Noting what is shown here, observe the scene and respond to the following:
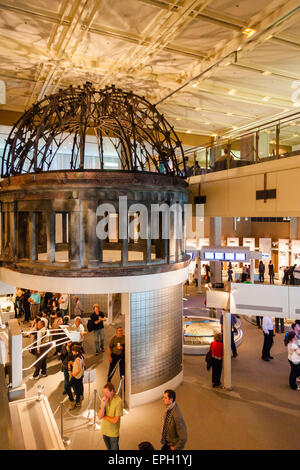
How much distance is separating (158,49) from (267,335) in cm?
1156

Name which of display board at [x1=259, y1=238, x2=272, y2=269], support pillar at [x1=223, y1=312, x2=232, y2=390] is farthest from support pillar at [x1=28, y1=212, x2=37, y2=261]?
display board at [x1=259, y1=238, x2=272, y2=269]

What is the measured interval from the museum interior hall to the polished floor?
0.05 m

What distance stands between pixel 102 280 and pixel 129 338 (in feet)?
5.90

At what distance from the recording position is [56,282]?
8195 millimetres

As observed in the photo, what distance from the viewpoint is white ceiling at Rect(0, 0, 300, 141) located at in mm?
11164

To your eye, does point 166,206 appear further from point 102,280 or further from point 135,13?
point 135,13

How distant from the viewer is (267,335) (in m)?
11.2

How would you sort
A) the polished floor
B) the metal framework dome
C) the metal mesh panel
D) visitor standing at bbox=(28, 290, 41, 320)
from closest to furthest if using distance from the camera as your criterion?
1. the polished floor
2. the metal framework dome
3. the metal mesh panel
4. visitor standing at bbox=(28, 290, 41, 320)

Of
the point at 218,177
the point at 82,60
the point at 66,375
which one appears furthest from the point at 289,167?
the point at 82,60

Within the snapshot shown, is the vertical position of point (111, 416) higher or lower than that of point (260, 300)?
lower

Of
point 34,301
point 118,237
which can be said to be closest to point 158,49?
point 118,237

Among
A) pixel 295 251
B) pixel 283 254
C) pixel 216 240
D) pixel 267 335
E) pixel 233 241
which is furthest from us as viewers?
pixel 233 241

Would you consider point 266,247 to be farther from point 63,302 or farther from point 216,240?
point 63,302

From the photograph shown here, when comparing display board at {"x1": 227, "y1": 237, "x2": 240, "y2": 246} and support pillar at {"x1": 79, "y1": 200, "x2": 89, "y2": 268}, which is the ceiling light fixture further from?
display board at {"x1": 227, "y1": 237, "x2": 240, "y2": 246}
